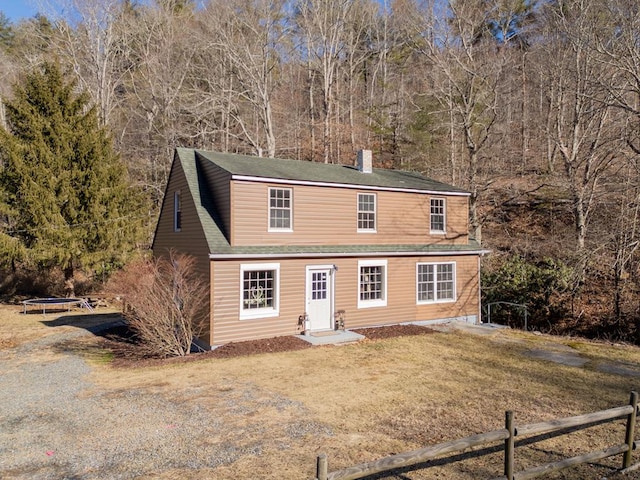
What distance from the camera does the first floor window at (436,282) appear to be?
17906 millimetres

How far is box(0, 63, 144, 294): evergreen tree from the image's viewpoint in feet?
73.9

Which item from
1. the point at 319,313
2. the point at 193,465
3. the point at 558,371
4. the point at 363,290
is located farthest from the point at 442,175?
the point at 193,465

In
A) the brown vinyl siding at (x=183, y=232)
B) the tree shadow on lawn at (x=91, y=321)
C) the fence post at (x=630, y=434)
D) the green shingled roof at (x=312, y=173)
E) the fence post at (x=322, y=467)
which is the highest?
the green shingled roof at (x=312, y=173)

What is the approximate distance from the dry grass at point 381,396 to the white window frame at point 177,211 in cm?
552

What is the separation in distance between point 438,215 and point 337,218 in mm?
5181

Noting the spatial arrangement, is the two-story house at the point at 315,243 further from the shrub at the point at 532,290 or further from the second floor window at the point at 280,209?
the shrub at the point at 532,290

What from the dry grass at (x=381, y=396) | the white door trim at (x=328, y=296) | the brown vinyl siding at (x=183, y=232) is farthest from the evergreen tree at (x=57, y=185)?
the white door trim at (x=328, y=296)

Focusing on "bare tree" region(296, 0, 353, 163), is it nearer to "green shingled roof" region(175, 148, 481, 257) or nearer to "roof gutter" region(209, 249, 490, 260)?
"green shingled roof" region(175, 148, 481, 257)

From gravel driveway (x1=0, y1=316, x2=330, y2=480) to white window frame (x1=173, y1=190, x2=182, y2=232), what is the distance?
688 centimetres

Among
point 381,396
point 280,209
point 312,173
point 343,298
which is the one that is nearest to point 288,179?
point 280,209

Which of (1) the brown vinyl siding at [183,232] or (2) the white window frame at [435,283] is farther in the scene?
(2) the white window frame at [435,283]

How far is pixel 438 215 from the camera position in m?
18.7

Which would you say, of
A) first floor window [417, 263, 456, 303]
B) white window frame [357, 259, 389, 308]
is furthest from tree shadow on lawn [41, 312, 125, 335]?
first floor window [417, 263, 456, 303]

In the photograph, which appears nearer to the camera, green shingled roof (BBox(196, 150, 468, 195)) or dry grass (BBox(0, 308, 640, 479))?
dry grass (BBox(0, 308, 640, 479))
